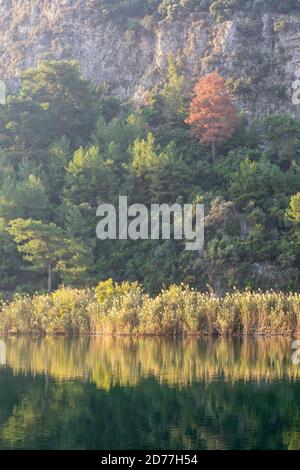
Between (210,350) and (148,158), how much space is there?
1922 cm

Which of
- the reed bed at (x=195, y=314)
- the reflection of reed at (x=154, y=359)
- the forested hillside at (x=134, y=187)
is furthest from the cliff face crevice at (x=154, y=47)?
the reflection of reed at (x=154, y=359)

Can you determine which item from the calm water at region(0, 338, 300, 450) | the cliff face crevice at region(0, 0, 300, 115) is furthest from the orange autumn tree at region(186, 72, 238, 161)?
the calm water at region(0, 338, 300, 450)

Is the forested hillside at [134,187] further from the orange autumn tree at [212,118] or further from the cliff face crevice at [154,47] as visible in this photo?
the cliff face crevice at [154,47]

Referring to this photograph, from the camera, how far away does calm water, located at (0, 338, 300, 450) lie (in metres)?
11.5

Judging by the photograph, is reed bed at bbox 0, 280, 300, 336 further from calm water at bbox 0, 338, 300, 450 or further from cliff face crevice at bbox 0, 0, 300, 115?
cliff face crevice at bbox 0, 0, 300, 115

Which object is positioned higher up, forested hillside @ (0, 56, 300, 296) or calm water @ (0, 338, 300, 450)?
forested hillside @ (0, 56, 300, 296)

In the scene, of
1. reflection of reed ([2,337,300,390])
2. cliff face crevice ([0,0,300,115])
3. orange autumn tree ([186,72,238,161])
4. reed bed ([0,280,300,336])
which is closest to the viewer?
reflection of reed ([2,337,300,390])

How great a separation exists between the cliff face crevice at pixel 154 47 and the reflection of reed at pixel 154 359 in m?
30.1

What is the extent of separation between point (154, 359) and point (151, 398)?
564cm

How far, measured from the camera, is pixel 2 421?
12750 millimetres

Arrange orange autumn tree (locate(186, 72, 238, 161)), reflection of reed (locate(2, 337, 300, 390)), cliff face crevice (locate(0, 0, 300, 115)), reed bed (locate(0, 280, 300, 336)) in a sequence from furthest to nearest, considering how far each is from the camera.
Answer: cliff face crevice (locate(0, 0, 300, 115)) → orange autumn tree (locate(186, 72, 238, 161)) → reed bed (locate(0, 280, 300, 336)) → reflection of reed (locate(2, 337, 300, 390))

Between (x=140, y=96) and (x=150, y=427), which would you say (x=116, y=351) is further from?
(x=140, y=96)

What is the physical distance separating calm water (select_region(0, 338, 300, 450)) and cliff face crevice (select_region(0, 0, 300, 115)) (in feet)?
107

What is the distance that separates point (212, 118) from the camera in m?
44.1
